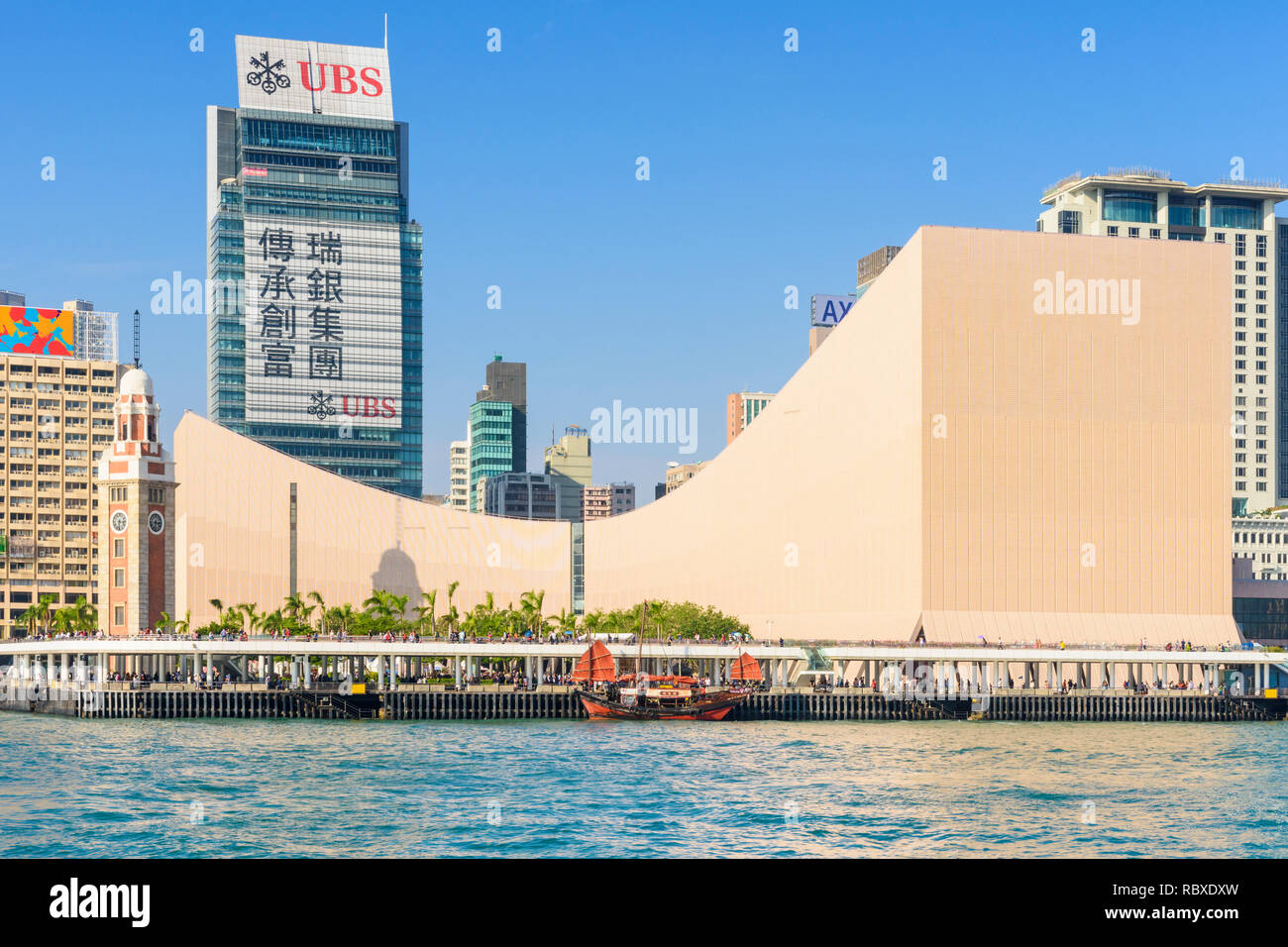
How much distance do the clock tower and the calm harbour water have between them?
33438 mm

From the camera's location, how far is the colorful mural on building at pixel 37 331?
14238 cm

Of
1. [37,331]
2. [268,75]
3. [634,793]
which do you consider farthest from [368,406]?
[634,793]

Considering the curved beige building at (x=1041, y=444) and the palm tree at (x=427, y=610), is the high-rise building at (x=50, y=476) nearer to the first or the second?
the palm tree at (x=427, y=610)

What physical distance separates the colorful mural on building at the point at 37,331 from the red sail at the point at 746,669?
301 feet

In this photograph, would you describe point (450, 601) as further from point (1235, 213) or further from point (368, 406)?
point (1235, 213)

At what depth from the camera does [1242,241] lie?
167m

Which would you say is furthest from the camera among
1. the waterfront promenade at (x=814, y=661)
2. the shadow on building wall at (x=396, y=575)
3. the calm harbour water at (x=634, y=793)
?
the shadow on building wall at (x=396, y=575)

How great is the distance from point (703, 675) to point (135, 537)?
37.0 meters

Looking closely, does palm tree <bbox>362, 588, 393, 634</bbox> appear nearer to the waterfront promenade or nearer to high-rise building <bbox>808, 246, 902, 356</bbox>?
the waterfront promenade

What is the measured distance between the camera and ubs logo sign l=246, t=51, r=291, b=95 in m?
177

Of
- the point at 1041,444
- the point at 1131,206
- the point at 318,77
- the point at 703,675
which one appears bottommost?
the point at 703,675

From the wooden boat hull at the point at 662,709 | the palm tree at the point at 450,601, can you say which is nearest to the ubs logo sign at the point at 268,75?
the palm tree at the point at 450,601
